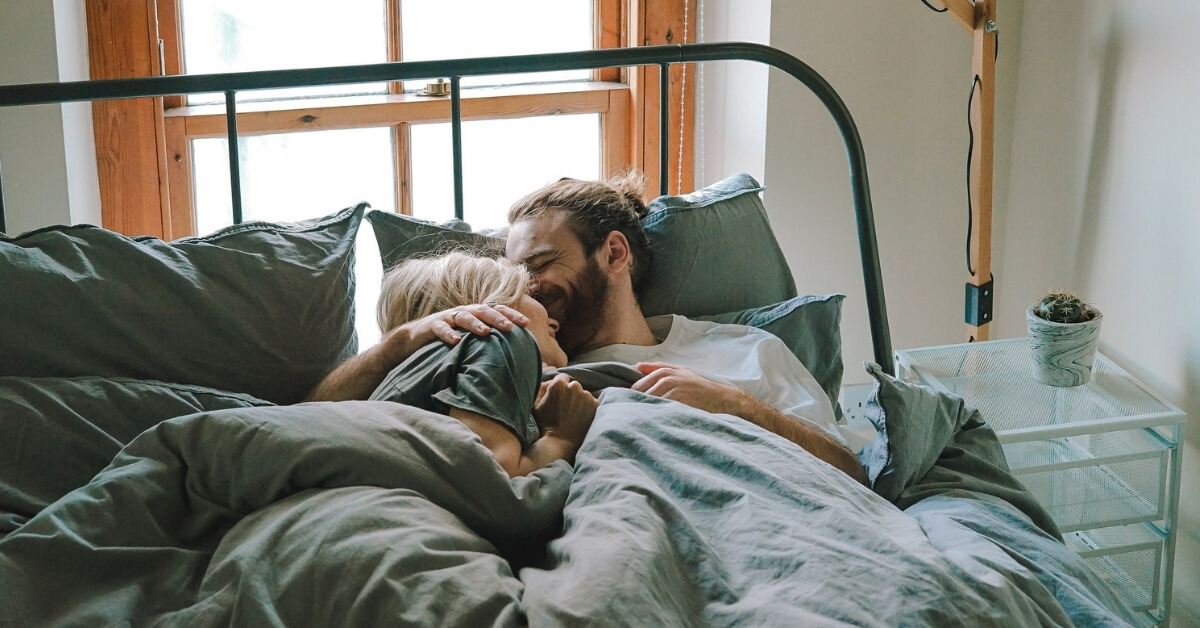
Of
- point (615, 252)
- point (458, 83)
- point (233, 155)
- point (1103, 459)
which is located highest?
point (458, 83)

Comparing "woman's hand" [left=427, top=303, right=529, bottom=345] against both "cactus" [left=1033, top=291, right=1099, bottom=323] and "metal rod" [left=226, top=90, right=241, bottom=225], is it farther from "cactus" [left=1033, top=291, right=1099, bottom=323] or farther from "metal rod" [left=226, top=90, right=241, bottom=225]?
"cactus" [left=1033, top=291, right=1099, bottom=323]

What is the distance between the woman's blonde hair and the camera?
1482mm

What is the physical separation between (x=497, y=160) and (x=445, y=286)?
1.12 m

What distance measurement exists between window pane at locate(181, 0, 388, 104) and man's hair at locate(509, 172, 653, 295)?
0.82 metres

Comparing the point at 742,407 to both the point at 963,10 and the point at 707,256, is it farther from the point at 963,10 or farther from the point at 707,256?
the point at 963,10

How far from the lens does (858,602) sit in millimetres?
940

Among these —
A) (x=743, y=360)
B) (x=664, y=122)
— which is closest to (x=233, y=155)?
(x=664, y=122)

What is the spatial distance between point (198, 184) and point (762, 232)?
1.22 meters

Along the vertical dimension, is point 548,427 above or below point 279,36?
below

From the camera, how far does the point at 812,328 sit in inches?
67.7

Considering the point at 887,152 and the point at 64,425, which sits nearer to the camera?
the point at 64,425

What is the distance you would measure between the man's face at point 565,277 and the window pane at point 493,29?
83 cm

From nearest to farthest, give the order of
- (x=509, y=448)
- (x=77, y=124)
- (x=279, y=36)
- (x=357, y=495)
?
(x=357, y=495)
(x=509, y=448)
(x=77, y=124)
(x=279, y=36)

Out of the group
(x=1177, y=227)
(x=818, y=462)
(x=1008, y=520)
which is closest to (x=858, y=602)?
(x=818, y=462)
